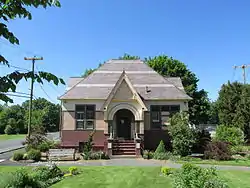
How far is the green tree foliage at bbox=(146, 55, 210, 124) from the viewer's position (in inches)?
1705

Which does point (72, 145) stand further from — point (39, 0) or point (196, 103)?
point (196, 103)

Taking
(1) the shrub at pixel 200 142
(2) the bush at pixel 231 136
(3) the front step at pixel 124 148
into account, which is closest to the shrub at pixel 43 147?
(3) the front step at pixel 124 148

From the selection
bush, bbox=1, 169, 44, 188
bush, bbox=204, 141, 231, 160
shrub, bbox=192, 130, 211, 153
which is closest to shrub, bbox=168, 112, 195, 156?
bush, bbox=204, 141, 231, 160

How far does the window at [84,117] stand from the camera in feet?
72.7

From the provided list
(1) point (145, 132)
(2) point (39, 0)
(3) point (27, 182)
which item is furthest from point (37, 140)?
(2) point (39, 0)

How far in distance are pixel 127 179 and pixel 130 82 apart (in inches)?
437

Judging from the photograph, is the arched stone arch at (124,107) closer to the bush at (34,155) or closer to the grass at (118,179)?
the bush at (34,155)

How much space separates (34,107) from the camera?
9744cm

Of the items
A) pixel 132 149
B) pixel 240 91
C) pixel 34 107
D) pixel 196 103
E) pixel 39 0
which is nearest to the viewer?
pixel 39 0

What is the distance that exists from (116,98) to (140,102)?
2.16 meters

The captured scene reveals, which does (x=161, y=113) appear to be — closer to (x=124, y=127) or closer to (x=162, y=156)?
(x=124, y=127)

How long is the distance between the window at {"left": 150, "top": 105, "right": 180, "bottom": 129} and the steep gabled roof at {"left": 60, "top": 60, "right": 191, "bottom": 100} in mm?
866

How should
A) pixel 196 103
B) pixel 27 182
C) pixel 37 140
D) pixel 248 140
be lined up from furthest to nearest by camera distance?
pixel 196 103
pixel 248 140
pixel 37 140
pixel 27 182

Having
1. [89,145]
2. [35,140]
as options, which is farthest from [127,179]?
[35,140]
